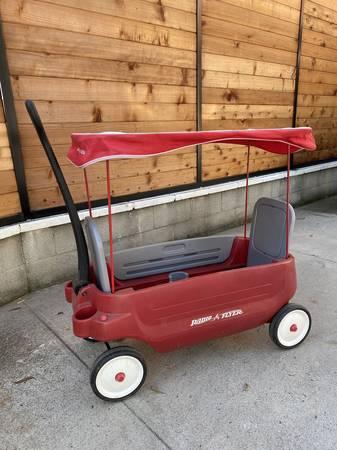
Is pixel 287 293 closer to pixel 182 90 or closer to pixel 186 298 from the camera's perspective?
pixel 186 298

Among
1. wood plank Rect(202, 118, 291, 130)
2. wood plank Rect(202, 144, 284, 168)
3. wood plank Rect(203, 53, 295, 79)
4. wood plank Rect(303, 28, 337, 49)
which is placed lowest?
wood plank Rect(202, 144, 284, 168)

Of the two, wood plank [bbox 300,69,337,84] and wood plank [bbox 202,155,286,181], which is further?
wood plank [bbox 300,69,337,84]

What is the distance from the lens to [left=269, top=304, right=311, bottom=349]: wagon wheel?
7.13 ft

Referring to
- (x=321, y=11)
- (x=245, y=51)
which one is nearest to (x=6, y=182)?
(x=245, y=51)

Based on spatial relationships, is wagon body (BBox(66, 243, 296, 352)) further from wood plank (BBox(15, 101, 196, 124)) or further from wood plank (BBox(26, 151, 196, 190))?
wood plank (BBox(15, 101, 196, 124))

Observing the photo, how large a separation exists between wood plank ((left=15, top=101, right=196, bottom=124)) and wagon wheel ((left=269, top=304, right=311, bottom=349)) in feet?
7.27

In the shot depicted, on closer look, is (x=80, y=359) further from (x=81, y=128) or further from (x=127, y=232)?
(x=81, y=128)

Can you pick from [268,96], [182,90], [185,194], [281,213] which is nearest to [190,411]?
[281,213]

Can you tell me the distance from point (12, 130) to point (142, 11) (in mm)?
1640

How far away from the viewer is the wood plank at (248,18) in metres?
3.84

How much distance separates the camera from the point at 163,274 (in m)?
2.60

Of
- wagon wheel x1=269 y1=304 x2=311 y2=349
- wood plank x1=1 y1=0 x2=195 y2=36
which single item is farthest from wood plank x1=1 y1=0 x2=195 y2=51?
wagon wheel x1=269 y1=304 x2=311 y2=349

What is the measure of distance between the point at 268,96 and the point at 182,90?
5.18 feet

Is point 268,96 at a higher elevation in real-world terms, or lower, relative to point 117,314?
higher
